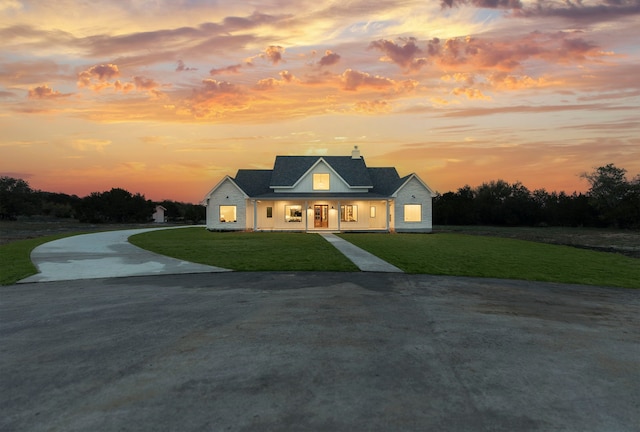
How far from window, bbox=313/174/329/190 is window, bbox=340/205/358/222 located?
8.23 ft

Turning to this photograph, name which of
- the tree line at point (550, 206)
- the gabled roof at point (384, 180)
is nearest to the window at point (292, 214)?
the gabled roof at point (384, 180)

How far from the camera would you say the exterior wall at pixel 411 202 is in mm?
37594

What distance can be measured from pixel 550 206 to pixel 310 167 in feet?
149

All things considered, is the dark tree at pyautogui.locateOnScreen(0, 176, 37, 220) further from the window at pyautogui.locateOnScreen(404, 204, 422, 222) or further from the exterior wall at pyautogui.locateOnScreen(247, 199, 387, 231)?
the window at pyautogui.locateOnScreen(404, 204, 422, 222)

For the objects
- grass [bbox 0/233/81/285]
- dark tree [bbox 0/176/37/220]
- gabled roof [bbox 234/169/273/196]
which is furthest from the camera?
dark tree [bbox 0/176/37/220]

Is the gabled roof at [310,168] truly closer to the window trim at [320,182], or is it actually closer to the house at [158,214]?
the window trim at [320,182]

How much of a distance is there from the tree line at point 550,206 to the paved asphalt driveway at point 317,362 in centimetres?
5820

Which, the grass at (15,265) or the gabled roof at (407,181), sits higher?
the gabled roof at (407,181)

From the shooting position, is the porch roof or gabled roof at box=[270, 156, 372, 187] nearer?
the porch roof

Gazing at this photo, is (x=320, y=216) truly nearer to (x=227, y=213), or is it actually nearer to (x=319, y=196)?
A: (x=319, y=196)

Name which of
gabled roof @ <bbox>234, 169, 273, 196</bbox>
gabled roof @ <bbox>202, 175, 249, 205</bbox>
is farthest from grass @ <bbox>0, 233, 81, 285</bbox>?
gabled roof @ <bbox>234, 169, 273, 196</bbox>

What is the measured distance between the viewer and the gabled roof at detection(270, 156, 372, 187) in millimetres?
39344

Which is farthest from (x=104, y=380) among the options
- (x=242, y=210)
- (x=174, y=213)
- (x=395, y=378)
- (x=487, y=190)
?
(x=174, y=213)

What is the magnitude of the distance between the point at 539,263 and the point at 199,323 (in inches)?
582
